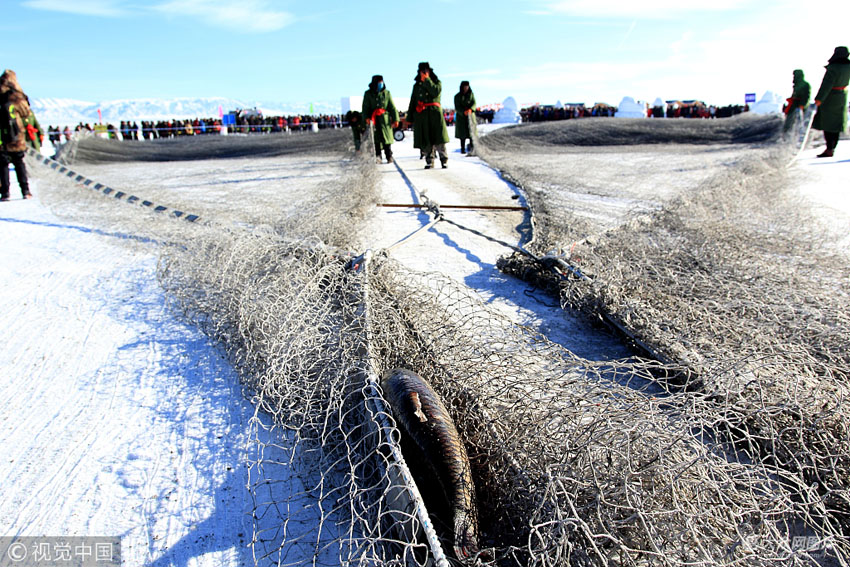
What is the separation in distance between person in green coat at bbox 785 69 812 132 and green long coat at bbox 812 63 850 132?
0.84 m

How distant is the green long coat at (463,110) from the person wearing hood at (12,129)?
850 cm

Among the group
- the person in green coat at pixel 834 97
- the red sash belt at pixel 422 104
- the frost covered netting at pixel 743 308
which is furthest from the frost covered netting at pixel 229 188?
the person in green coat at pixel 834 97

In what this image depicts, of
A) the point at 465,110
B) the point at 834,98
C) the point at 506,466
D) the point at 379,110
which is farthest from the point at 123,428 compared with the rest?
the point at 834,98

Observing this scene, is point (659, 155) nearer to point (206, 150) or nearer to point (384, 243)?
point (384, 243)

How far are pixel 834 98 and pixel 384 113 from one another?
9083mm

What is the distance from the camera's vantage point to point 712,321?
8.36 feet

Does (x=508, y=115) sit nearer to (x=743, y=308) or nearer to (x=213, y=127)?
(x=213, y=127)

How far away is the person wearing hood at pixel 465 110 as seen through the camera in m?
12.4

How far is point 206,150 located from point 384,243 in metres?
13.1

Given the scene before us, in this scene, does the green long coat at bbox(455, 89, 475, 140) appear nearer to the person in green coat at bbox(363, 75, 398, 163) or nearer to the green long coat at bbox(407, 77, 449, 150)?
the person in green coat at bbox(363, 75, 398, 163)

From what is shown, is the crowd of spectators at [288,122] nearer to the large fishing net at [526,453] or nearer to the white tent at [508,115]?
the white tent at [508,115]

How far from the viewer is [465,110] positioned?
1253 cm

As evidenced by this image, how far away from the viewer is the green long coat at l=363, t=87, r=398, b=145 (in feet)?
34.6

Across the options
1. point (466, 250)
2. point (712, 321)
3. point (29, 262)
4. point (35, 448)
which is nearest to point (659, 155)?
point (466, 250)
